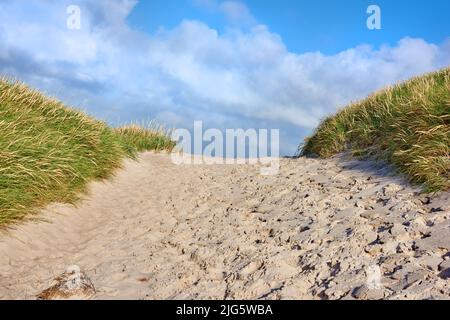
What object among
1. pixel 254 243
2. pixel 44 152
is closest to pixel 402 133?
pixel 254 243

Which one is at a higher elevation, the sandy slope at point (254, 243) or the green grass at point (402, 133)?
the green grass at point (402, 133)

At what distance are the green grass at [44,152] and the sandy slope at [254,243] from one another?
0.31m

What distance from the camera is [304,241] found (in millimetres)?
5684

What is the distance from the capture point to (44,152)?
24.8ft

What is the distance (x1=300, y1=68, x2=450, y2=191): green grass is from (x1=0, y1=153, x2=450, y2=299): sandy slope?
369 mm

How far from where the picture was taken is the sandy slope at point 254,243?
464 centimetres

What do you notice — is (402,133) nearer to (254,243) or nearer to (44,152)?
(254,243)

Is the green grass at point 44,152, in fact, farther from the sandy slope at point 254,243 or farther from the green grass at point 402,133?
the green grass at point 402,133

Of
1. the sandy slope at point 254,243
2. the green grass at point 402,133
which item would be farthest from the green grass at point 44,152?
the green grass at point 402,133

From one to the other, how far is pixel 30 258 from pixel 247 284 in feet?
9.06

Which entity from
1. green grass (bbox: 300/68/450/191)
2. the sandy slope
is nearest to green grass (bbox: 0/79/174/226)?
the sandy slope
